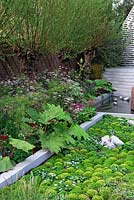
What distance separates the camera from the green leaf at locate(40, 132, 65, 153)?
484cm

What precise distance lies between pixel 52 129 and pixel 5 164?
1.25 metres

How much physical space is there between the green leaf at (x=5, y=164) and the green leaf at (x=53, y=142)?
761 mm

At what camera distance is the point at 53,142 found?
4973 millimetres

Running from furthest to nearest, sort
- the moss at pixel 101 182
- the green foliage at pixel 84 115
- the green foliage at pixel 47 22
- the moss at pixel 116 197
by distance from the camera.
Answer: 1. the green foliage at pixel 47 22
2. the green foliage at pixel 84 115
3. the moss at pixel 101 182
4. the moss at pixel 116 197

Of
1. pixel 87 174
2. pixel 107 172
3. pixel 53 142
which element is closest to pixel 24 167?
pixel 87 174

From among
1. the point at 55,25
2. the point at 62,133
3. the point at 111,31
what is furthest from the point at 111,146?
the point at 111,31

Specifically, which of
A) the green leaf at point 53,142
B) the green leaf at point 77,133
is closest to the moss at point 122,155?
the green leaf at point 77,133

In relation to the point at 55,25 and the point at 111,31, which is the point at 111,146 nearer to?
the point at 55,25

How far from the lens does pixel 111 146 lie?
5.33 m

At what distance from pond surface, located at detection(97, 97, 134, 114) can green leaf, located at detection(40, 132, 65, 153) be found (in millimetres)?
4572

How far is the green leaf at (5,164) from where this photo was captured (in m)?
4.12

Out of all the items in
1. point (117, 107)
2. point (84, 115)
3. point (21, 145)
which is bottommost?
point (117, 107)

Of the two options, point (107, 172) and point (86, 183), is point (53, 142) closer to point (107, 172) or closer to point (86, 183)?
point (107, 172)

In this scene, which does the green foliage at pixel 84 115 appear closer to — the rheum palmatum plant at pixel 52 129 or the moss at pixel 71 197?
the rheum palmatum plant at pixel 52 129
